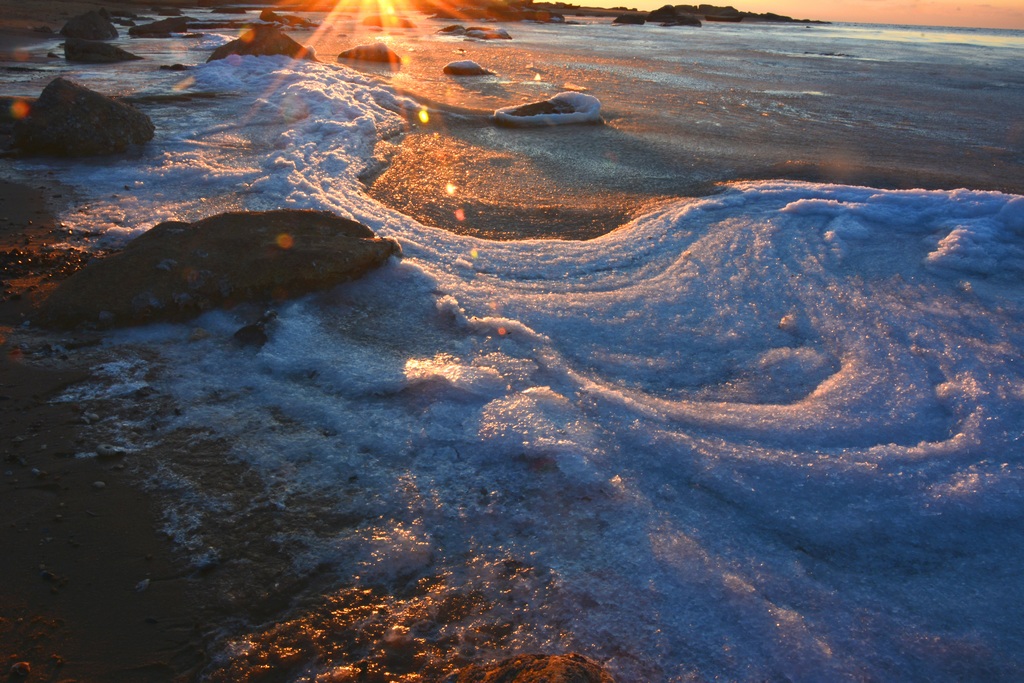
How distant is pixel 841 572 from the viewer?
221 cm

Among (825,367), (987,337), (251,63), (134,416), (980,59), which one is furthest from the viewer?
(980,59)

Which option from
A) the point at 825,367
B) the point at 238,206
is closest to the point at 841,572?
the point at 825,367

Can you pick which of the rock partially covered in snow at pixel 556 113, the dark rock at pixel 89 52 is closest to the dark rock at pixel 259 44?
the dark rock at pixel 89 52

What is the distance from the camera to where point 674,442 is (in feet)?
9.24

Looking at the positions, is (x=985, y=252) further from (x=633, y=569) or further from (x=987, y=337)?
(x=633, y=569)

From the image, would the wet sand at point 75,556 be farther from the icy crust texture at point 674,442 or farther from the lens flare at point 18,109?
the lens flare at point 18,109

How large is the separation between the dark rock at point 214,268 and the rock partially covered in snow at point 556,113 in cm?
507

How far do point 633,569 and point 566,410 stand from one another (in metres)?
0.95

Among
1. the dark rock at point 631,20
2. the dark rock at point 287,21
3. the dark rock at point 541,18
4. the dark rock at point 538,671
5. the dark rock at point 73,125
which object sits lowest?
the dark rock at point 538,671

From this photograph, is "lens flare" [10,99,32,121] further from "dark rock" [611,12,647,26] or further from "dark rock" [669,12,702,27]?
"dark rock" [669,12,702,27]

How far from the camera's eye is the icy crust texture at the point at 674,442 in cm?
203

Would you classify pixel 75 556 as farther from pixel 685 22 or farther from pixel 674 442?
pixel 685 22

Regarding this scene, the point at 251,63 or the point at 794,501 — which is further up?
the point at 251,63

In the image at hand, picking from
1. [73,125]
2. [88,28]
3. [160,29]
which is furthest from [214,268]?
[160,29]
